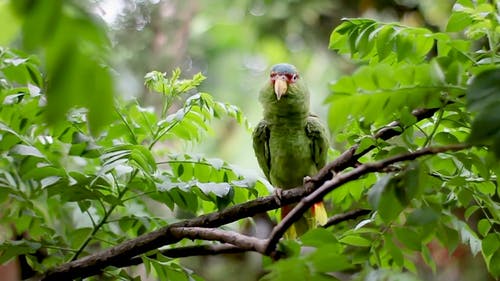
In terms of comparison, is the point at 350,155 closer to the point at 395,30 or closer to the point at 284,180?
the point at 395,30

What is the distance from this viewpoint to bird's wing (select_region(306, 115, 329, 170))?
1.54m

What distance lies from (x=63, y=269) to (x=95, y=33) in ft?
2.52

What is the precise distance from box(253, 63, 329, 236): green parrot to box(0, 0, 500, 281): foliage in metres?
0.24

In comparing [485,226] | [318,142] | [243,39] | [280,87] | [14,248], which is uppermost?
[243,39]

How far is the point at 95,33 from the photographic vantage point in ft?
1.24

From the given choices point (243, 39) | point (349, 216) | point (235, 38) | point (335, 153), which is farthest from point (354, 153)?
point (235, 38)

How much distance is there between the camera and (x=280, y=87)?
5.08 feet

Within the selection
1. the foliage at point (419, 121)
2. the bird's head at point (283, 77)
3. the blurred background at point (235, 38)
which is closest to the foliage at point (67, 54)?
the foliage at point (419, 121)

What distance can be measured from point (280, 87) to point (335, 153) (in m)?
0.24

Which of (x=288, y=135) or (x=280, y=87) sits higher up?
(x=280, y=87)

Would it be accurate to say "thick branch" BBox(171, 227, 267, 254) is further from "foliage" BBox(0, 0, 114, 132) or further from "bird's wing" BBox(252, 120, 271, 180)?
"bird's wing" BBox(252, 120, 271, 180)

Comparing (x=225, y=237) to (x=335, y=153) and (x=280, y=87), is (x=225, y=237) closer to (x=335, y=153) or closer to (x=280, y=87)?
(x=335, y=153)

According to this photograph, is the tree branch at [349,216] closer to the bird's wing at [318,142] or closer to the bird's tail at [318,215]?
the bird's tail at [318,215]

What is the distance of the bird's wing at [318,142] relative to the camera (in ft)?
5.05
